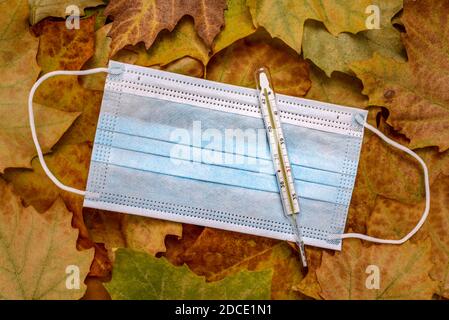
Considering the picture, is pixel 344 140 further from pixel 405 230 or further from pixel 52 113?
pixel 52 113

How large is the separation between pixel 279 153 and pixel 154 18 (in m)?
0.36

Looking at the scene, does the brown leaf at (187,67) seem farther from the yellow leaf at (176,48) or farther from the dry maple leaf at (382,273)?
the dry maple leaf at (382,273)

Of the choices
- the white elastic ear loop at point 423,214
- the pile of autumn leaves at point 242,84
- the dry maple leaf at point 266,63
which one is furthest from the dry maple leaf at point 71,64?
the white elastic ear loop at point 423,214

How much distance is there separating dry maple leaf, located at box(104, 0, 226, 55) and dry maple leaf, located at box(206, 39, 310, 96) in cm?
6

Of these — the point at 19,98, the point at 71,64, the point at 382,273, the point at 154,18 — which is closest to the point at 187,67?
the point at 154,18

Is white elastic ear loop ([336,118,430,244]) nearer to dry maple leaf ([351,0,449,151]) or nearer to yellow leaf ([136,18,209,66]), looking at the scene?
dry maple leaf ([351,0,449,151])

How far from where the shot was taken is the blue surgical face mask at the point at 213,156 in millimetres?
1042

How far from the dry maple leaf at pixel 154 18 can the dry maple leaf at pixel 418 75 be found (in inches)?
11.5

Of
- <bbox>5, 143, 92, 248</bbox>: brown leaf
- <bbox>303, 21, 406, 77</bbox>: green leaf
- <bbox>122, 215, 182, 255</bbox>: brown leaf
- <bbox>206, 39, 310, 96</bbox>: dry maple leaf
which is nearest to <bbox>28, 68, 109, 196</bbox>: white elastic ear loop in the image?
<bbox>5, 143, 92, 248</bbox>: brown leaf

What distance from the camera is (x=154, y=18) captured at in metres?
1.03

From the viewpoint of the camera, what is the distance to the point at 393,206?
1060mm

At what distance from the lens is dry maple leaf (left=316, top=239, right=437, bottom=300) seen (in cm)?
102

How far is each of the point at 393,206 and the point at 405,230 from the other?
0.17ft

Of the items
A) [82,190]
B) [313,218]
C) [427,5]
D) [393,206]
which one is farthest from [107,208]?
[427,5]
